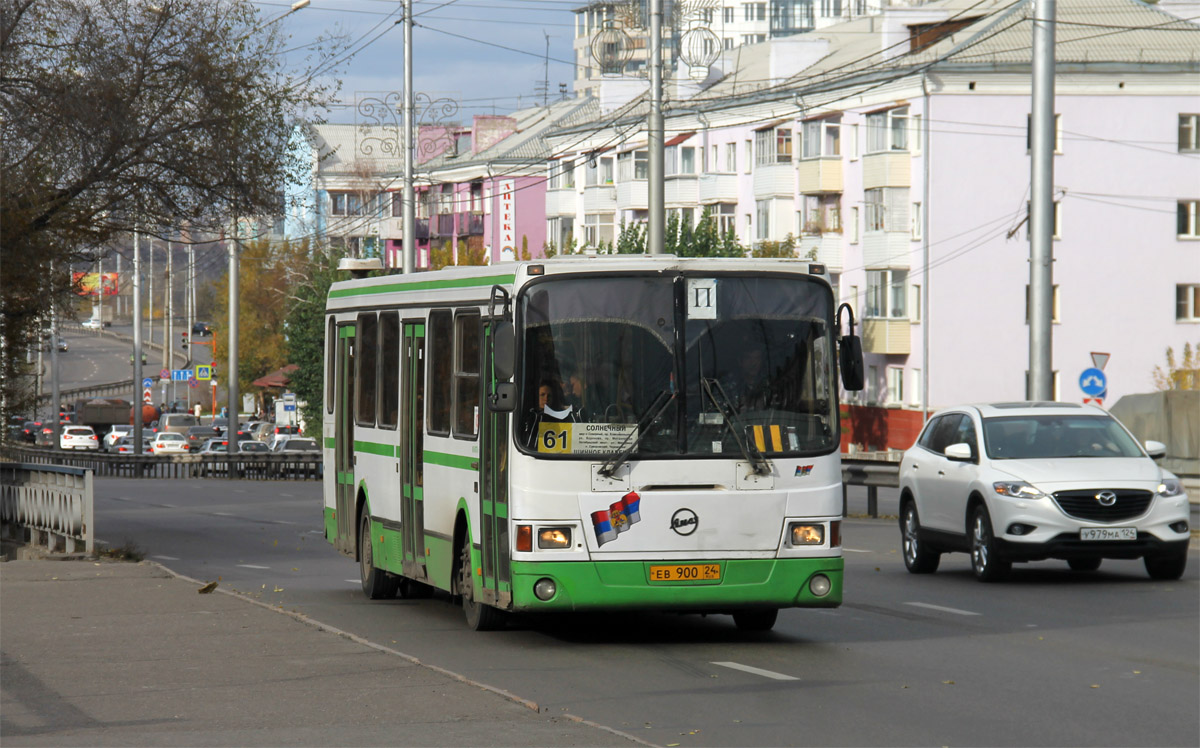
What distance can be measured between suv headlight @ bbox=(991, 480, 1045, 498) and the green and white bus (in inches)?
185

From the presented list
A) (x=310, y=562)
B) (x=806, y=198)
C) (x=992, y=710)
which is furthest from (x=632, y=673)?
(x=806, y=198)

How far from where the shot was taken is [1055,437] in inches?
682

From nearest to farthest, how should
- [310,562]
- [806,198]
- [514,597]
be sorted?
[514,597]
[310,562]
[806,198]

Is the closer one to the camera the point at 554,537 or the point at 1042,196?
the point at 554,537

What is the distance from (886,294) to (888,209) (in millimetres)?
2962

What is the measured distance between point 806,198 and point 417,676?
202ft

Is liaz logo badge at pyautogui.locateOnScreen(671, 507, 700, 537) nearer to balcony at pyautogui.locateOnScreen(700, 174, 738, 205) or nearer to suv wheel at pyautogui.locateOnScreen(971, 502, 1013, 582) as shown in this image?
suv wheel at pyautogui.locateOnScreen(971, 502, 1013, 582)

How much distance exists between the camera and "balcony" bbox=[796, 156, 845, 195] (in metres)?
67.5

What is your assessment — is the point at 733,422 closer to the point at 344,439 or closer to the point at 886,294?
the point at 344,439

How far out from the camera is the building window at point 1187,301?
60.8m

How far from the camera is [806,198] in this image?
70312 mm

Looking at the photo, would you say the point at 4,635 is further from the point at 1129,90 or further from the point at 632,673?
the point at 1129,90

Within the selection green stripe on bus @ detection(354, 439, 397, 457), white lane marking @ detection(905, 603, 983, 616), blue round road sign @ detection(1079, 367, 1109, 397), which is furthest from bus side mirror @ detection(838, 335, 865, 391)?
blue round road sign @ detection(1079, 367, 1109, 397)

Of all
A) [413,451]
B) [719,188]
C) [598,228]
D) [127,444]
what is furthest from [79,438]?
[413,451]
